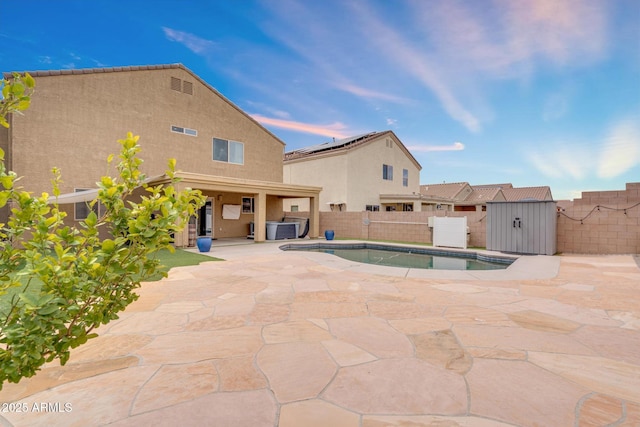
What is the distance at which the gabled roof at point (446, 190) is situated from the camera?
2989 centimetres

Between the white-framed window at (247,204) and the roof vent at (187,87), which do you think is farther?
the white-framed window at (247,204)

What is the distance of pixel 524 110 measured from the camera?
46.6 ft

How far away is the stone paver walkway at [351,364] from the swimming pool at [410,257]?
463cm

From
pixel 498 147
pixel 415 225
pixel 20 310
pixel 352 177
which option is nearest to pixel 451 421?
pixel 20 310

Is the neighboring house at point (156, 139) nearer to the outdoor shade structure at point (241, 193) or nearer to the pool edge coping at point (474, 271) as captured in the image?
the outdoor shade structure at point (241, 193)

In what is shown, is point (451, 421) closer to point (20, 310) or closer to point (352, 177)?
point (20, 310)

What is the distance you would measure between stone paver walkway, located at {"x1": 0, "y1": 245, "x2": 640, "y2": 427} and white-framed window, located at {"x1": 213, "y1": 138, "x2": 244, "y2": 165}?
10.6 meters

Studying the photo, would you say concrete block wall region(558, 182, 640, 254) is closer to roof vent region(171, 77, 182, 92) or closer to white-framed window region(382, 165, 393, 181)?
white-framed window region(382, 165, 393, 181)

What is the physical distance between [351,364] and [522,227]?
398 inches

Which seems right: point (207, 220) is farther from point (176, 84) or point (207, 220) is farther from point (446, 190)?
point (446, 190)

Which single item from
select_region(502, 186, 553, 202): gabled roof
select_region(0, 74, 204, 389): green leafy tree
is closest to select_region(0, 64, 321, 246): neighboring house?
select_region(0, 74, 204, 389): green leafy tree

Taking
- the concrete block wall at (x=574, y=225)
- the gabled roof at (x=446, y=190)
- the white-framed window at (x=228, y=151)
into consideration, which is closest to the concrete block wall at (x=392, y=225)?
the concrete block wall at (x=574, y=225)

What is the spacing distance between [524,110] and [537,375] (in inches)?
605

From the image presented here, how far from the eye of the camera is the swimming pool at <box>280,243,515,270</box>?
9.66m
